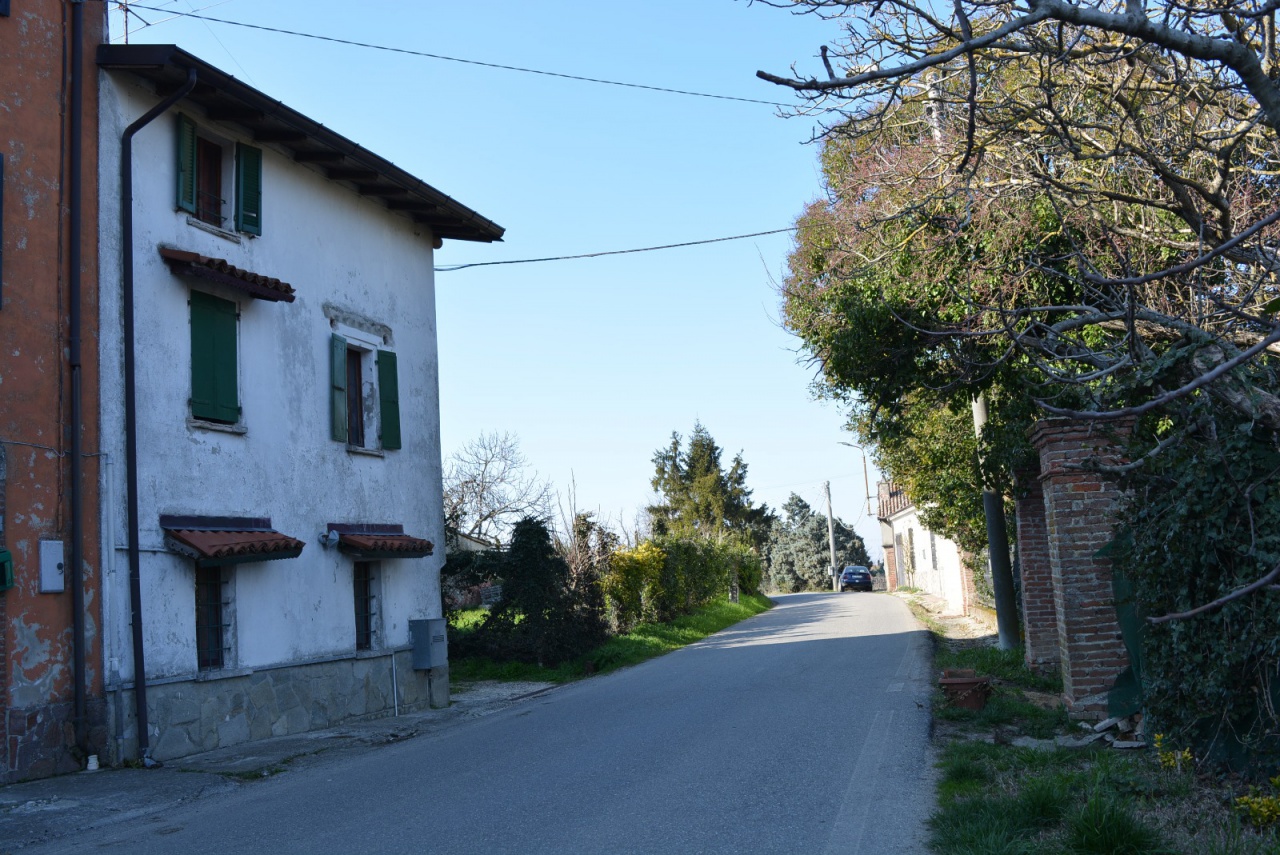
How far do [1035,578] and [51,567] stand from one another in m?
11.4

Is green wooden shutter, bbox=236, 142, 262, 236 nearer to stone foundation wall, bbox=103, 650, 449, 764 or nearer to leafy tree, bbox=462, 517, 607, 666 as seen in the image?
stone foundation wall, bbox=103, 650, 449, 764

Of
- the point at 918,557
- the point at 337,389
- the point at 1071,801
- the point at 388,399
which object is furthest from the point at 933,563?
the point at 1071,801

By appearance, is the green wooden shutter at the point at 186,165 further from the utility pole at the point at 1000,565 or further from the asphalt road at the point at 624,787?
the utility pole at the point at 1000,565

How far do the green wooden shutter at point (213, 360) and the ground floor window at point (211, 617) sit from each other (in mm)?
1870

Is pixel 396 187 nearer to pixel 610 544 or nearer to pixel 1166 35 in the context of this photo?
pixel 610 544

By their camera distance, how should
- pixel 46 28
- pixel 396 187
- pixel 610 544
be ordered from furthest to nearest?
pixel 610 544 < pixel 396 187 < pixel 46 28

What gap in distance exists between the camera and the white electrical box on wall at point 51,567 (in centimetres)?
1038

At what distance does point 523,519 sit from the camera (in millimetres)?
19453

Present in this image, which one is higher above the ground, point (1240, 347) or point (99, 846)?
point (1240, 347)

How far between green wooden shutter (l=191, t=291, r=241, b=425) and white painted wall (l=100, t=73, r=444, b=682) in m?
0.14

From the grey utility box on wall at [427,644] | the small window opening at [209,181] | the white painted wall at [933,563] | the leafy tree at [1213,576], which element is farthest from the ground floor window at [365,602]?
the white painted wall at [933,563]

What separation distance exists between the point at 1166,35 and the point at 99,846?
8.10m

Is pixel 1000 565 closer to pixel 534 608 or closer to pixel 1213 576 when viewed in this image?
pixel 534 608

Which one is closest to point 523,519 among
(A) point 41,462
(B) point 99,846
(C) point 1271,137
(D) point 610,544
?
(D) point 610,544
